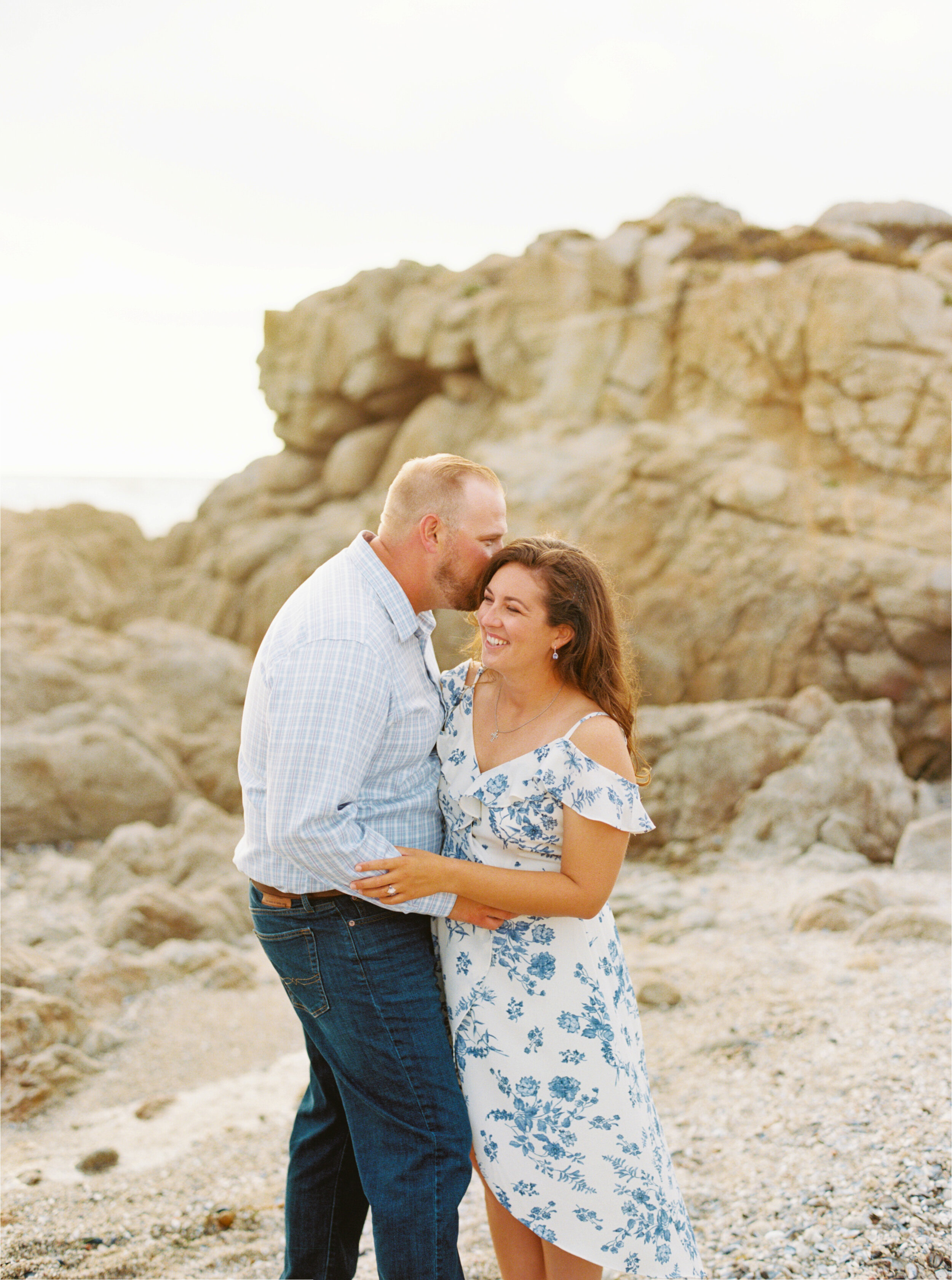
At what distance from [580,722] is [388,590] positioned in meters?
0.70

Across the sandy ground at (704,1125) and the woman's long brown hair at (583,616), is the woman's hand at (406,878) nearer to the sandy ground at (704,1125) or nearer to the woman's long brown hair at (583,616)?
the woman's long brown hair at (583,616)

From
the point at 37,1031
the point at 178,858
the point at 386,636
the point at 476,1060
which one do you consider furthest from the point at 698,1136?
the point at 178,858

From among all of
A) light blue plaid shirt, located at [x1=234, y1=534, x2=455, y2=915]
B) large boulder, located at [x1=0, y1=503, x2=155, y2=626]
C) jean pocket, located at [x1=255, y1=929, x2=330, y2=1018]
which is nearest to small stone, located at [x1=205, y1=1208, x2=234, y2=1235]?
jean pocket, located at [x1=255, y1=929, x2=330, y2=1018]

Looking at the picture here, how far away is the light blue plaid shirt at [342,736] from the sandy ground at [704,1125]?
204 cm

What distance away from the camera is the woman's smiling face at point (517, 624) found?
3.00m

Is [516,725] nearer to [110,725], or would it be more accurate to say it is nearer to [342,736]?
[342,736]

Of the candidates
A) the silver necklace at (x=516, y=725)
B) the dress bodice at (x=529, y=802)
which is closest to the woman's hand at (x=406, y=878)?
the dress bodice at (x=529, y=802)

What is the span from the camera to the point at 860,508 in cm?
1412

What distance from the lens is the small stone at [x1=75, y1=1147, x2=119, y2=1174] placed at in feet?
16.2

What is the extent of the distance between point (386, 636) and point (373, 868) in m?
0.67

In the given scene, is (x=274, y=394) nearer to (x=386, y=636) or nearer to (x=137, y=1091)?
(x=137, y=1091)

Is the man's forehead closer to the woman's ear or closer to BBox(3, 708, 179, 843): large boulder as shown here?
the woman's ear

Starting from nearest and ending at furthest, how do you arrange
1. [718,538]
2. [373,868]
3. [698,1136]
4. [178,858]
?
[373,868]
[698,1136]
[178,858]
[718,538]

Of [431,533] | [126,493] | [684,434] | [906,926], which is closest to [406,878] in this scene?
[431,533]
